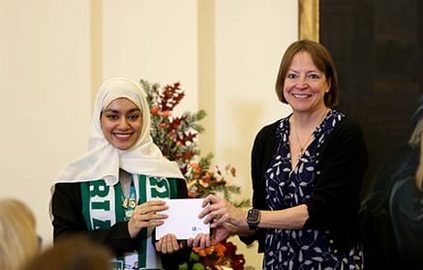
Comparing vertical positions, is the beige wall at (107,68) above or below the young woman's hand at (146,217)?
above

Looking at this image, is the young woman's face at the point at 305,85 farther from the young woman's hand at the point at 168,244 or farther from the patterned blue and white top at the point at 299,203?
the young woman's hand at the point at 168,244

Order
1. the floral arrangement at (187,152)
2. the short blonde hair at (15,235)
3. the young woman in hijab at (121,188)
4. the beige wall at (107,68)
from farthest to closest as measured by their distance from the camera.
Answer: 1. the beige wall at (107,68)
2. the floral arrangement at (187,152)
3. the young woman in hijab at (121,188)
4. the short blonde hair at (15,235)

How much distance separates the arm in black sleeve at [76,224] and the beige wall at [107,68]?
1.45m

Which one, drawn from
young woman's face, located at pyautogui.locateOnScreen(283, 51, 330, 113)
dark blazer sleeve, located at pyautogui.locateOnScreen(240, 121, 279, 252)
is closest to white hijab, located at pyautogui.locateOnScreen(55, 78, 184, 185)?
dark blazer sleeve, located at pyautogui.locateOnScreen(240, 121, 279, 252)

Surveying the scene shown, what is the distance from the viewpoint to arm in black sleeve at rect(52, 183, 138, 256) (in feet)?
9.30

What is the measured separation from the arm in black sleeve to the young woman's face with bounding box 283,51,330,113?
771 millimetres

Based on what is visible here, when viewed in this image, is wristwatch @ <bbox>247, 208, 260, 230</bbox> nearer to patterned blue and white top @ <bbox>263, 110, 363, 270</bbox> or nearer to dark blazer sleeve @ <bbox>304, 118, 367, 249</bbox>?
patterned blue and white top @ <bbox>263, 110, 363, 270</bbox>


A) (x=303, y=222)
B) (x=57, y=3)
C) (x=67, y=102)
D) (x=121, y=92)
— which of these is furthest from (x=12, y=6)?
(x=303, y=222)

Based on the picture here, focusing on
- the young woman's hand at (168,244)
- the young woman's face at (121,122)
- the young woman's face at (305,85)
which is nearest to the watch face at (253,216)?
the young woman's hand at (168,244)

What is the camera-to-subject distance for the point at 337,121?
9.40ft

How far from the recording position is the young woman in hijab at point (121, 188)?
9.41 ft

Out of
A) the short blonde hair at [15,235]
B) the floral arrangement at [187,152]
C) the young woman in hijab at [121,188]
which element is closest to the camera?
the short blonde hair at [15,235]

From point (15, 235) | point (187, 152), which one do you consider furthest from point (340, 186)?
point (15, 235)

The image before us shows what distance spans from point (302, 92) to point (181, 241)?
71 centimetres
